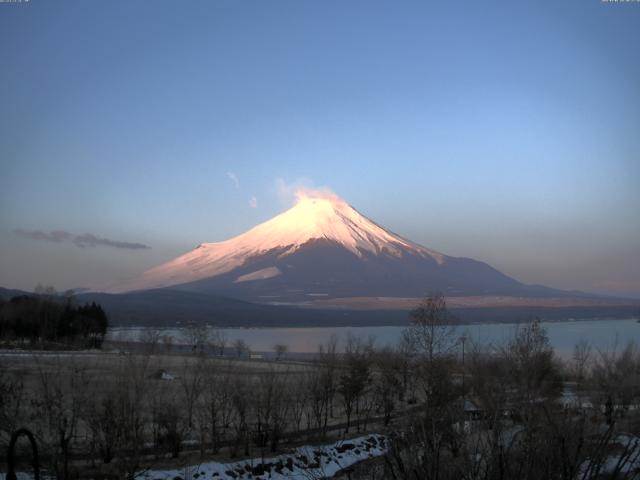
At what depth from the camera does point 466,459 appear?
14.0 ft

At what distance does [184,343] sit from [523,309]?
83.3m

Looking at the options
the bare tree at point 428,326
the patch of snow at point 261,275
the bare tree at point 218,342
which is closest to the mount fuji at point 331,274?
the patch of snow at point 261,275

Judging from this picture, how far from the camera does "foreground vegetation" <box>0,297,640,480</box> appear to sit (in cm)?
568

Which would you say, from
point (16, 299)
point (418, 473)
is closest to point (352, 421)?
point (418, 473)

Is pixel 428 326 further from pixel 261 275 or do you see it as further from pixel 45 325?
pixel 261 275

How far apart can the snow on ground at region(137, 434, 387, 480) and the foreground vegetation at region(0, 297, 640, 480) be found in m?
0.51

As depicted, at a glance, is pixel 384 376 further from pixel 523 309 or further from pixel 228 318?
pixel 523 309

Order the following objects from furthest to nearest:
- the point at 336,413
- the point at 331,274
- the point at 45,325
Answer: the point at 331,274
the point at 45,325
the point at 336,413

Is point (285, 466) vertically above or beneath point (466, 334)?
beneath

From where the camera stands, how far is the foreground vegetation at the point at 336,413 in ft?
18.6

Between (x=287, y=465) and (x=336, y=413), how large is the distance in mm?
9883

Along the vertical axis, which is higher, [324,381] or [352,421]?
[324,381]

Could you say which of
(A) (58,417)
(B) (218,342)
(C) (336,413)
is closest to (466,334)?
(C) (336,413)

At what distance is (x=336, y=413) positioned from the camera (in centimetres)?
2584
